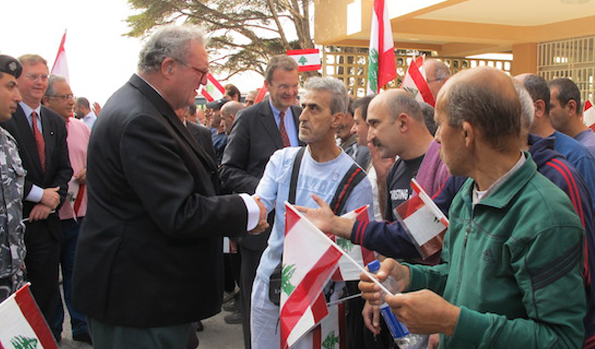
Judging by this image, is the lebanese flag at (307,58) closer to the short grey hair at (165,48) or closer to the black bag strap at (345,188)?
the black bag strap at (345,188)

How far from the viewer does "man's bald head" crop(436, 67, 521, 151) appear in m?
1.53

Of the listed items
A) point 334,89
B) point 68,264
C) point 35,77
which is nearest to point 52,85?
point 35,77

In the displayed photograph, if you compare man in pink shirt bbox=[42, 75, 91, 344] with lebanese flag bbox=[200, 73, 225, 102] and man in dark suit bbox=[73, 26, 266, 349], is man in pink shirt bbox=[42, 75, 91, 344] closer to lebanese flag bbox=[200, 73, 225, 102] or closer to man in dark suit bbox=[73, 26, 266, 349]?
man in dark suit bbox=[73, 26, 266, 349]

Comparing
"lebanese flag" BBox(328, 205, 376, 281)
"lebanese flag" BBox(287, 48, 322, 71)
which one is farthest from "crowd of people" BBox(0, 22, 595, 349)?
"lebanese flag" BBox(287, 48, 322, 71)

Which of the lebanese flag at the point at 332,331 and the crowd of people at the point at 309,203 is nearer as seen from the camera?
the crowd of people at the point at 309,203

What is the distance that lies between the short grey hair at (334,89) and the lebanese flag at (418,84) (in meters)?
1.82

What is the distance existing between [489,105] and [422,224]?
0.91 m

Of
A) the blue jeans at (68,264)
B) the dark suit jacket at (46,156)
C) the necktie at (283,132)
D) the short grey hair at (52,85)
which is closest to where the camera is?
the dark suit jacket at (46,156)

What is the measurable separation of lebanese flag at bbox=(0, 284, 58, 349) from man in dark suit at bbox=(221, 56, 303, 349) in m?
1.73

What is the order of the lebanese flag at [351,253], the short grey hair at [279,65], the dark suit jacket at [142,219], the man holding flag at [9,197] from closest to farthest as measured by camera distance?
the dark suit jacket at [142,219] < the lebanese flag at [351,253] < the man holding flag at [9,197] < the short grey hair at [279,65]

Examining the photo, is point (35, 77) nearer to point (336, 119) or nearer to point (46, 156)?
point (46, 156)

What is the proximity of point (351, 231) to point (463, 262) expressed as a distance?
2.85 ft

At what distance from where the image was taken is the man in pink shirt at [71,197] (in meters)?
4.87

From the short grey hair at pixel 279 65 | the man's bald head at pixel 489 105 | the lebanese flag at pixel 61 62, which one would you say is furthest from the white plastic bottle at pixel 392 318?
the lebanese flag at pixel 61 62
